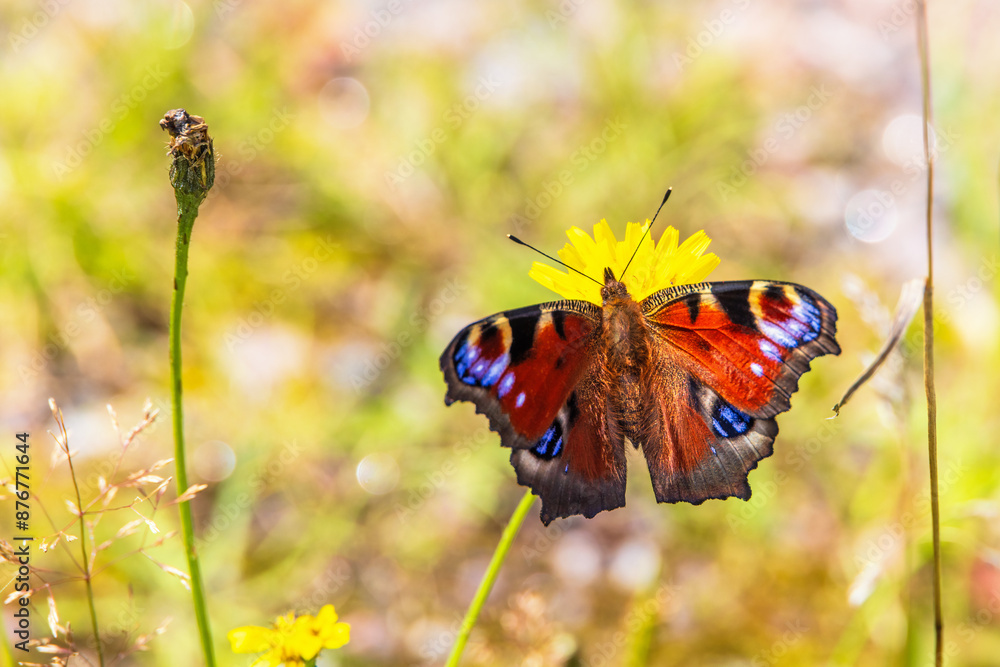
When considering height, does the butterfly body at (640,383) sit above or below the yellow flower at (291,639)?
above

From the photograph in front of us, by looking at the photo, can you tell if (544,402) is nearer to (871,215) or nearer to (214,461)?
(214,461)

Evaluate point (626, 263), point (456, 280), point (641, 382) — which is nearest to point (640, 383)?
point (641, 382)

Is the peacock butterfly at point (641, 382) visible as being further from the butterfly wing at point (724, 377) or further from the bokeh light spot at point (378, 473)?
the bokeh light spot at point (378, 473)

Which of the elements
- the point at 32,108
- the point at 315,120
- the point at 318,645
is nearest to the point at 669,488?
the point at 318,645

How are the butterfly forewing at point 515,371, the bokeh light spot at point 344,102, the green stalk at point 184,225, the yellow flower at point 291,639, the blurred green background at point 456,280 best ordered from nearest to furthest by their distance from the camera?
the green stalk at point 184,225, the yellow flower at point 291,639, the butterfly forewing at point 515,371, the blurred green background at point 456,280, the bokeh light spot at point 344,102

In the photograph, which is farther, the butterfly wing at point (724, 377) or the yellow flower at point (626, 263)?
the yellow flower at point (626, 263)

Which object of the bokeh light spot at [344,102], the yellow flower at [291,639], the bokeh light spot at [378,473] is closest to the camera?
the yellow flower at [291,639]

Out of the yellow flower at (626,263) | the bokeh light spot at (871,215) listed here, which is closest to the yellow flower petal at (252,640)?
the yellow flower at (626,263)
